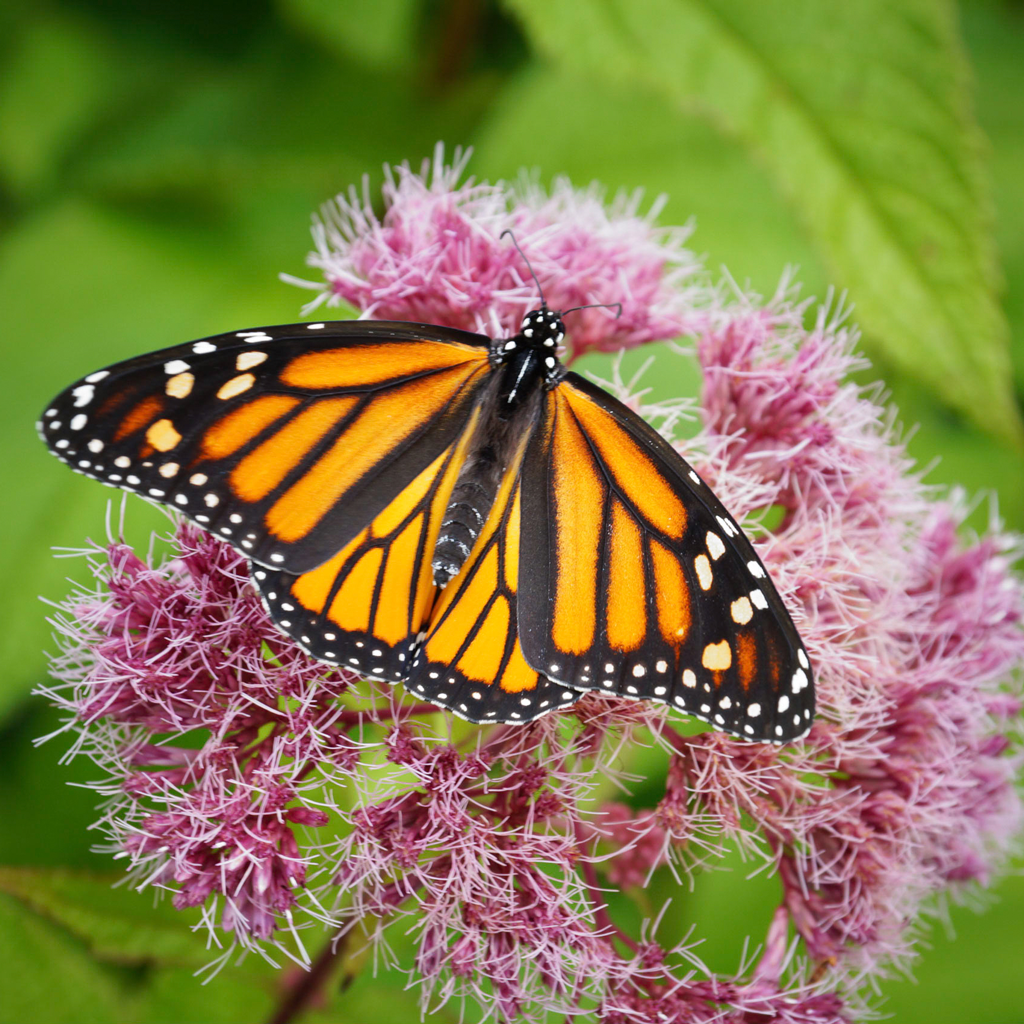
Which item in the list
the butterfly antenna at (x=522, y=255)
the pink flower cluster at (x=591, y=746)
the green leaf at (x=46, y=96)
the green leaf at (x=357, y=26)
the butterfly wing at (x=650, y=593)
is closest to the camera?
the butterfly wing at (x=650, y=593)

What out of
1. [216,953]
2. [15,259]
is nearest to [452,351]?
[216,953]

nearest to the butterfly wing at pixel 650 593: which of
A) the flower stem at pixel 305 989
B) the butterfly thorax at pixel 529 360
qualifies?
the butterfly thorax at pixel 529 360

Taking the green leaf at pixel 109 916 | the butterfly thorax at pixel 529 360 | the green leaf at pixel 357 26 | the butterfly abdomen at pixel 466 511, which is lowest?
the green leaf at pixel 109 916

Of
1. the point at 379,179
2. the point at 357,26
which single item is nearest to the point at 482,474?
the point at 379,179

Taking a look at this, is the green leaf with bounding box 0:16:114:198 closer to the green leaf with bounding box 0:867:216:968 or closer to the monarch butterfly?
the monarch butterfly

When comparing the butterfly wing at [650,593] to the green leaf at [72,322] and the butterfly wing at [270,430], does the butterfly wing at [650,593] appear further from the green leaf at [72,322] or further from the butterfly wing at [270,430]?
the green leaf at [72,322]

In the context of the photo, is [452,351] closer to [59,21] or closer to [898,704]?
[898,704]
